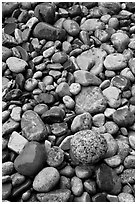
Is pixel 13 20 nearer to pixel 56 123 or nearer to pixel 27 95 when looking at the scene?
pixel 27 95

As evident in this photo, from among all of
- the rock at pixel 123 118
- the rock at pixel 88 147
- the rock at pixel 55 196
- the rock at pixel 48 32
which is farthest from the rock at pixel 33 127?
the rock at pixel 48 32

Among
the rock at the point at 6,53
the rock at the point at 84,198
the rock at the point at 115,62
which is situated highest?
the rock at the point at 6,53

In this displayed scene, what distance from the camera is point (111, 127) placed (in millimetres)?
1892

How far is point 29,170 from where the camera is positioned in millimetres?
1678

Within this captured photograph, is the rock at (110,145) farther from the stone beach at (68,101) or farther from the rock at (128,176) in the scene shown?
the rock at (128,176)

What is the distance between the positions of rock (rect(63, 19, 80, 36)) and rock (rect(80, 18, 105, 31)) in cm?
6

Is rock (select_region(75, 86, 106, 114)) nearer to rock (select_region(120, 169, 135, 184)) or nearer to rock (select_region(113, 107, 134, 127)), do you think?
rock (select_region(113, 107, 134, 127))

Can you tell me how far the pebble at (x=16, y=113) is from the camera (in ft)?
6.33

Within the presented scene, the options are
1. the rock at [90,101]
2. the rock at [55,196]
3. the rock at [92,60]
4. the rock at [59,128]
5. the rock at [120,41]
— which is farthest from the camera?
the rock at [120,41]

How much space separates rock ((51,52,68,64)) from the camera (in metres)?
2.22

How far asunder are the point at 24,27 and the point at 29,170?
1226mm

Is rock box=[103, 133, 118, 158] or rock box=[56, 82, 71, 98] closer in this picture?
rock box=[103, 133, 118, 158]

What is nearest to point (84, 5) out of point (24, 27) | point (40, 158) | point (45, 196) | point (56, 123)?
point (24, 27)

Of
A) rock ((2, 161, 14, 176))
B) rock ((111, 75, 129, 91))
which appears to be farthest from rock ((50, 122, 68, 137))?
rock ((111, 75, 129, 91))
